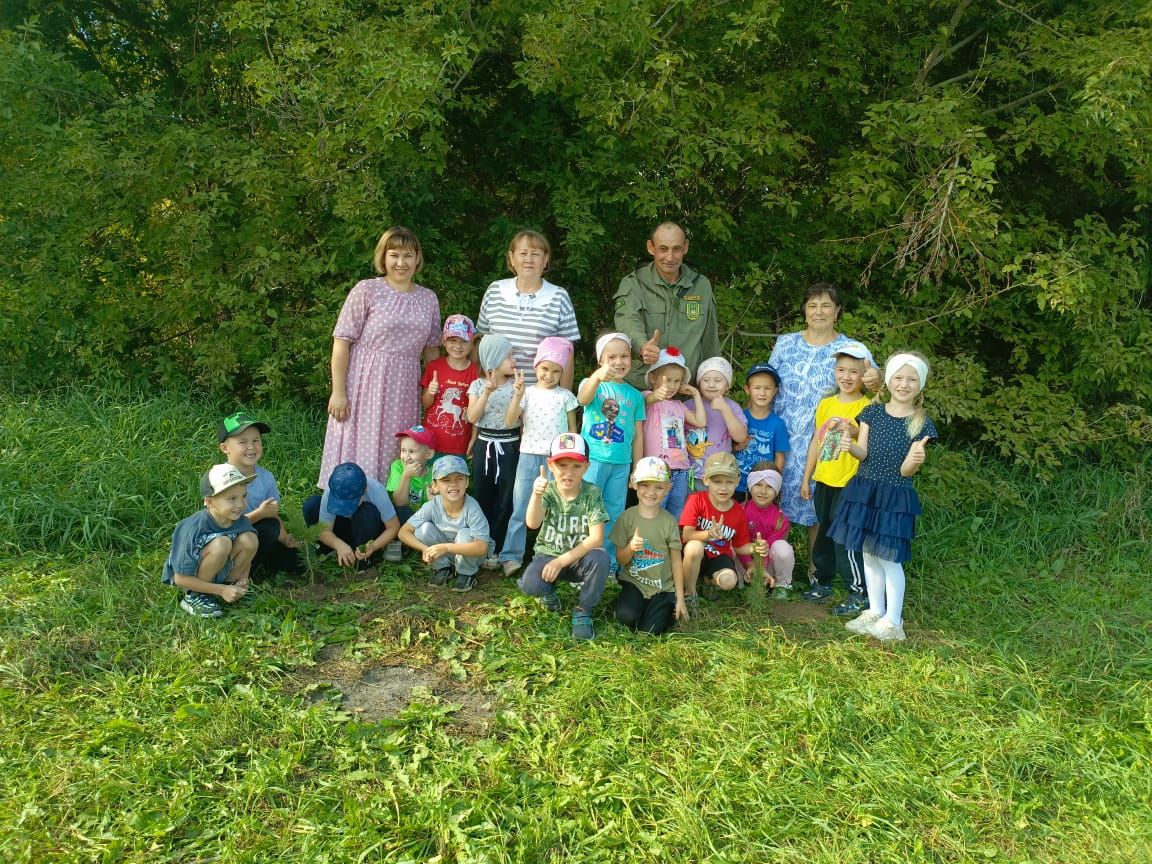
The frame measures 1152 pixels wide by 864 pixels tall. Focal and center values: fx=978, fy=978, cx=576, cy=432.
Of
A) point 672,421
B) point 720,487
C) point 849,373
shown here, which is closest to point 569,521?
point 720,487

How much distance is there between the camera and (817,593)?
17.2ft

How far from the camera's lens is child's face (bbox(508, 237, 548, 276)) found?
17.4 ft

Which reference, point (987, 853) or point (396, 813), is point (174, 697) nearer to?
point (396, 813)

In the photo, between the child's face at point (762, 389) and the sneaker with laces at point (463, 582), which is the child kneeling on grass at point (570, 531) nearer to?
the sneaker with laces at point (463, 582)

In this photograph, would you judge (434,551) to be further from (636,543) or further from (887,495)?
(887,495)

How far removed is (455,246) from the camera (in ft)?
22.6

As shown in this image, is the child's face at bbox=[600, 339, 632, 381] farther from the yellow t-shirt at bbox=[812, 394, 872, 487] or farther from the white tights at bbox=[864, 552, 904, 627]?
the white tights at bbox=[864, 552, 904, 627]

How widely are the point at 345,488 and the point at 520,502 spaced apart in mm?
901

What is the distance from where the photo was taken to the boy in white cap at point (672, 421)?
17.0 feet

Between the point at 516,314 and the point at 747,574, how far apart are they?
186cm

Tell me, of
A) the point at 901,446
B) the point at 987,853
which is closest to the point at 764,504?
the point at 901,446

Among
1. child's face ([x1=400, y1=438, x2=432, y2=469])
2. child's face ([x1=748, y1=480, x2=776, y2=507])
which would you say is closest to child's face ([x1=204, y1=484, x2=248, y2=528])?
child's face ([x1=400, y1=438, x2=432, y2=469])

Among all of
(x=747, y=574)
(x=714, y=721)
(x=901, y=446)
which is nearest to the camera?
(x=714, y=721)

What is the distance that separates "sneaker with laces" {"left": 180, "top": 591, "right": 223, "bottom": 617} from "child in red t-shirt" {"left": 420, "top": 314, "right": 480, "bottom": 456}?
148 cm
